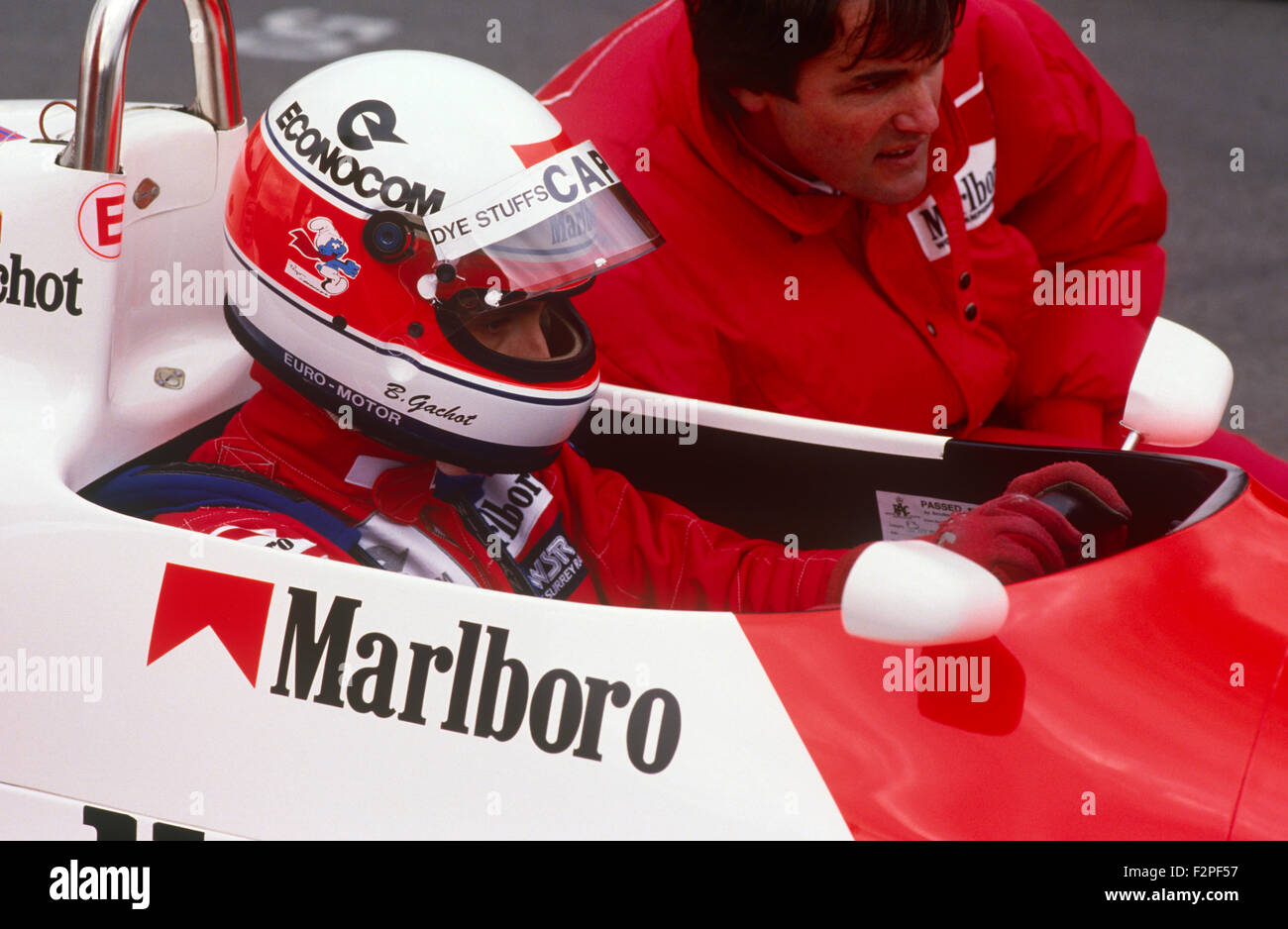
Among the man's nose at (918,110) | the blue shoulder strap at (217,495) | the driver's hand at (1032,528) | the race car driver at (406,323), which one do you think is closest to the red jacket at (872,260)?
the man's nose at (918,110)

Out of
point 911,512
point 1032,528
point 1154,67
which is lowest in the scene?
point 1154,67

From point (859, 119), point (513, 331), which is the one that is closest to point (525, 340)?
point (513, 331)

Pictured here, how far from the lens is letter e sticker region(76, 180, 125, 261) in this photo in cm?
187

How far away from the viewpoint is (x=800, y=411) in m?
2.43

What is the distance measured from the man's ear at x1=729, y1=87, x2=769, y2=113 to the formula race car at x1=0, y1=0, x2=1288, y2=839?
0.86m

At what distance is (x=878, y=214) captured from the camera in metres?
2.40

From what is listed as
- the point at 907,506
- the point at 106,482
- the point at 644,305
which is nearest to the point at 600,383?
the point at 644,305

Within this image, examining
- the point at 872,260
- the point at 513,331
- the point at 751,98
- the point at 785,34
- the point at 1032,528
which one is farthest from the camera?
the point at 872,260

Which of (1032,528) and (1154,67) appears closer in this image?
(1032,528)

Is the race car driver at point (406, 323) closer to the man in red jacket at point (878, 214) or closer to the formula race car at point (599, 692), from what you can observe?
the formula race car at point (599, 692)

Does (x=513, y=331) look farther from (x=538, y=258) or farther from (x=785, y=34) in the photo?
(x=785, y=34)

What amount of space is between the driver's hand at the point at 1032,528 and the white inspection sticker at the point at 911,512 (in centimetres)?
23

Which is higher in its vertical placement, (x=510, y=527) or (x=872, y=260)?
(x=872, y=260)

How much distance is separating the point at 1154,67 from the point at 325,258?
232 inches
